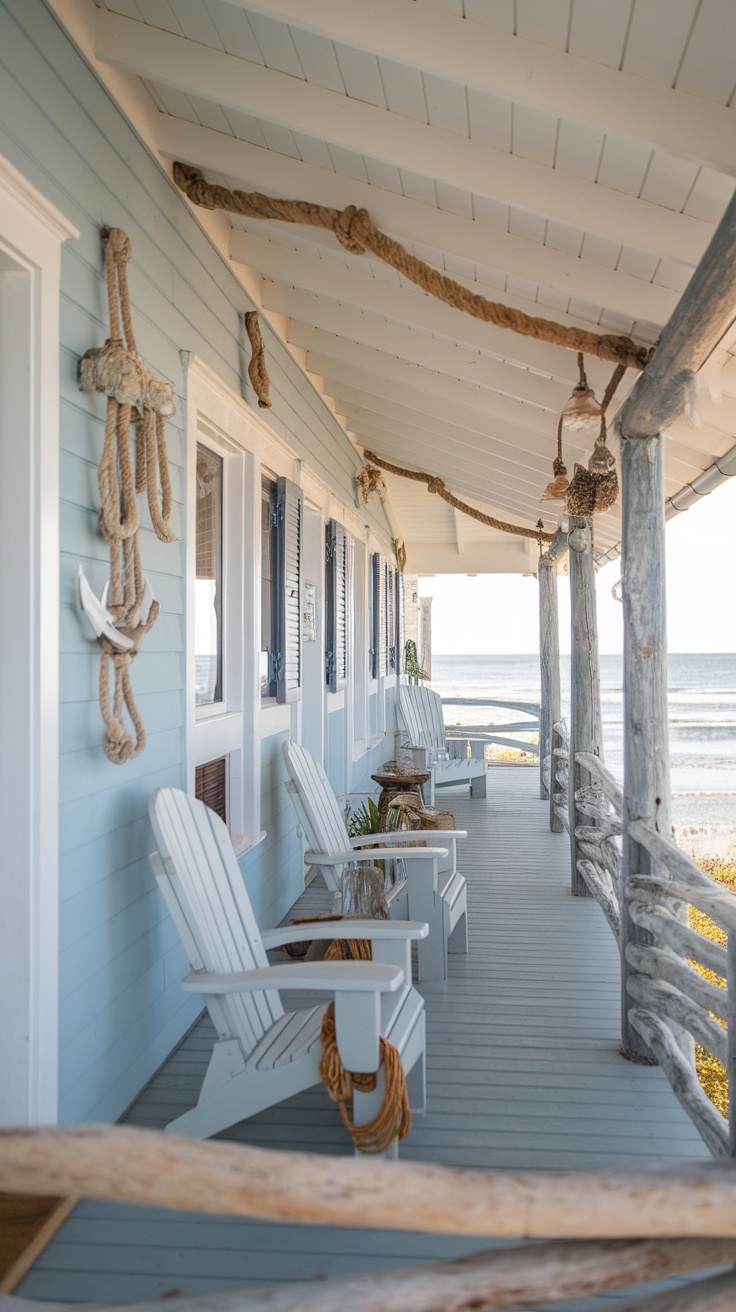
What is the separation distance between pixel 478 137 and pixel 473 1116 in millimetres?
2632

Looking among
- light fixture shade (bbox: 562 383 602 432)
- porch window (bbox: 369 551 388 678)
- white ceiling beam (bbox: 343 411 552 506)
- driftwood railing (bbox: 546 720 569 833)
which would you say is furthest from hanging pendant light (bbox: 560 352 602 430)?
porch window (bbox: 369 551 388 678)

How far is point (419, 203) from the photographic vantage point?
3.02 metres

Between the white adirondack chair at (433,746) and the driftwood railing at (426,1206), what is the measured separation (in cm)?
629

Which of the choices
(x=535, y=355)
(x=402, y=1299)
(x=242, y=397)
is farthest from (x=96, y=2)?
(x=402, y=1299)

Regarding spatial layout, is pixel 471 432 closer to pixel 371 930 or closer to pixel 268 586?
pixel 268 586

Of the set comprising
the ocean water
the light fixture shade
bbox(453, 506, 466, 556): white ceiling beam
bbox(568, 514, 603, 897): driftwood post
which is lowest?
the ocean water

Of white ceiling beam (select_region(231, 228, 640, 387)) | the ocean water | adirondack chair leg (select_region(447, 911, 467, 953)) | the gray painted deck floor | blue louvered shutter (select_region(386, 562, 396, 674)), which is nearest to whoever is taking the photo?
the gray painted deck floor

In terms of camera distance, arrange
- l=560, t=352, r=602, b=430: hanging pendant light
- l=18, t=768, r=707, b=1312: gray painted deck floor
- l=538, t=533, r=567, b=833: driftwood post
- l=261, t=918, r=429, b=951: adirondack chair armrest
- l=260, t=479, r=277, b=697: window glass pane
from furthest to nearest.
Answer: l=538, t=533, r=567, b=833: driftwood post < l=260, t=479, r=277, b=697: window glass pane < l=560, t=352, r=602, b=430: hanging pendant light < l=261, t=918, r=429, b=951: adirondack chair armrest < l=18, t=768, r=707, b=1312: gray painted deck floor

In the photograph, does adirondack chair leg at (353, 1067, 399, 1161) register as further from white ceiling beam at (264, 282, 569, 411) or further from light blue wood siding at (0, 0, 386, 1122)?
white ceiling beam at (264, 282, 569, 411)

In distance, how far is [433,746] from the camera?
361 inches

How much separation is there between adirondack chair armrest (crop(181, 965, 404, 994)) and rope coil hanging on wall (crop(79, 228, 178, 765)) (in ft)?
1.94

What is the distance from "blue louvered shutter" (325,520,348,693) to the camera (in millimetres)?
6242

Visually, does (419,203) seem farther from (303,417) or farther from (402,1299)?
(402,1299)

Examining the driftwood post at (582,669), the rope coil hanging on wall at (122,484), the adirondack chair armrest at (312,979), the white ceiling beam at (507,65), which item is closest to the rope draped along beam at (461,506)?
the driftwood post at (582,669)
